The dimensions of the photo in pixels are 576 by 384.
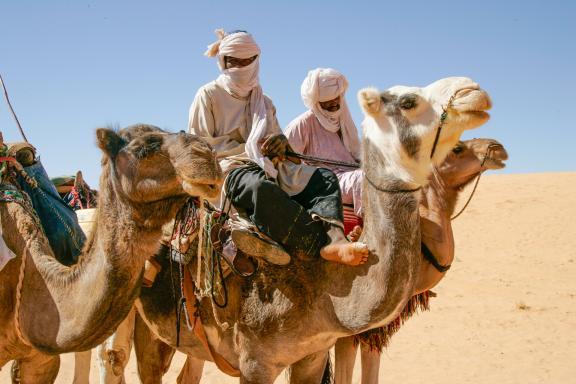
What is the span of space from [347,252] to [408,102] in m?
0.94

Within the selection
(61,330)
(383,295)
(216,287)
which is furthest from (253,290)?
(61,330)

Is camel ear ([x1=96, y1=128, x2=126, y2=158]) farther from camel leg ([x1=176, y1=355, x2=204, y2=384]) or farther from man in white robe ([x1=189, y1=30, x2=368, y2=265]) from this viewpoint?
camel leg ([x1=176, y1=355, x2=204, y2=384])

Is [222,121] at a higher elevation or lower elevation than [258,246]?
higher

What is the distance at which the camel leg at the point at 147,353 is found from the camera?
198 inches

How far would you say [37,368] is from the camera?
440cm

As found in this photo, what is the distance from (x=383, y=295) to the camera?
3.73m

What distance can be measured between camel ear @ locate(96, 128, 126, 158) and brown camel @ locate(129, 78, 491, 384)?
1233 millimetres

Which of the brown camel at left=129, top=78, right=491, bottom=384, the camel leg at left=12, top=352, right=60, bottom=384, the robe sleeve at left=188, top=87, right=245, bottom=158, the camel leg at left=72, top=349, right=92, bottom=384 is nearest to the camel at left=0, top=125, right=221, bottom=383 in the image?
the camel leg at left=12, top=352, right=60, bottom=384

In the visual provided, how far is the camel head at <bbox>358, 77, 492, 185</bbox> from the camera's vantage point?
375 cm

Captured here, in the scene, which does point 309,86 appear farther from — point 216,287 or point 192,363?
point 192,363

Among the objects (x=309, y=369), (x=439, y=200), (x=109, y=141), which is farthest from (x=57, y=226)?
(x=439, y=200)

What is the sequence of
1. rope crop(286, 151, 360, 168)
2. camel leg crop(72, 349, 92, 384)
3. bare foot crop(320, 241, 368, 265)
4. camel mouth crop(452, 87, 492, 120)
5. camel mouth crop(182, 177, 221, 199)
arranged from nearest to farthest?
camel mouth crop(182, 177, 221, 199) < camel mouth crop(452, 87, 492, 120) < bare foot crop(320, 241, 368, 265) < rope crop(286, 151, 360, 168) < camel leg crop(72, 349, 92, 384)

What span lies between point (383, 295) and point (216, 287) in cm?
109

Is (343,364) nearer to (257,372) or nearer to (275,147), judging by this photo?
(257,372)
